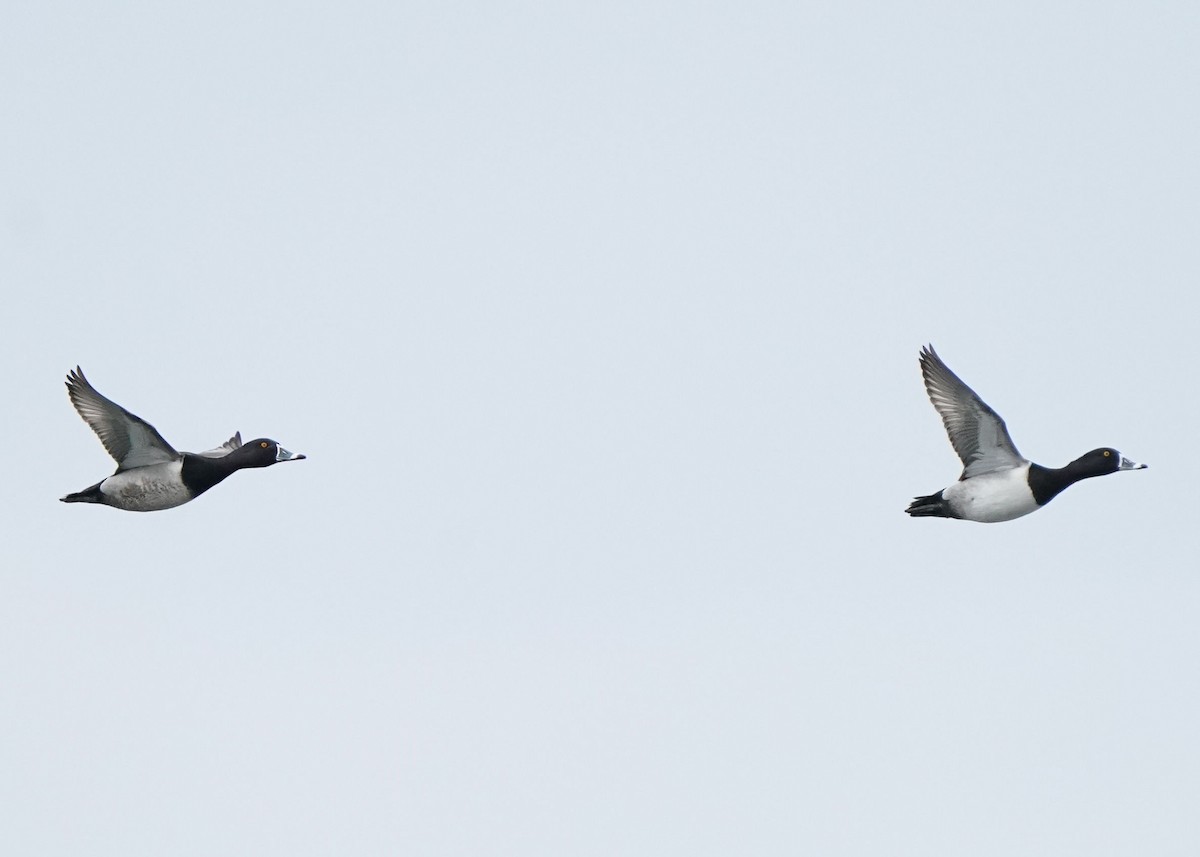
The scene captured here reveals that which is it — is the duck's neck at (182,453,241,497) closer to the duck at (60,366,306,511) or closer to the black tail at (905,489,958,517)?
the duck at (60,366,306,511)

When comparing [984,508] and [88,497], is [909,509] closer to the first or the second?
[984,508]

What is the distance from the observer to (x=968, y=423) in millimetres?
29516

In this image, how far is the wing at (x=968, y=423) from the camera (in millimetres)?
29250

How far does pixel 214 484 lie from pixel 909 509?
935 centimetres

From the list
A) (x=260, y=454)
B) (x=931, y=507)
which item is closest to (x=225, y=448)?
(x=260, y=454)

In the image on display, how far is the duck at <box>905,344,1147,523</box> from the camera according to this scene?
96.3 feet

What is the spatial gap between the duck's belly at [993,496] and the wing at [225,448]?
34.8 ft

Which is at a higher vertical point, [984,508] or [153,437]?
[153,437]

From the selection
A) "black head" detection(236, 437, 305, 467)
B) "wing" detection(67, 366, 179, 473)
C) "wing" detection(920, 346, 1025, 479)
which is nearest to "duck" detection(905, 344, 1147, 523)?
"wing" detection(920, 346, 1025, 479)

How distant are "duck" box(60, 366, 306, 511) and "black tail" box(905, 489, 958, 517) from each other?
9247 millimetres

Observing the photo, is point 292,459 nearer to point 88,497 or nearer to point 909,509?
point 88,497

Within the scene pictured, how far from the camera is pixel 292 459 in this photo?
31.1 m

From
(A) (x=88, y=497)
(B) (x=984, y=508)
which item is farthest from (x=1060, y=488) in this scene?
(A) (x=88, y=497)

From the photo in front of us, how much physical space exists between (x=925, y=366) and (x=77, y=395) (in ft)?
36.7
